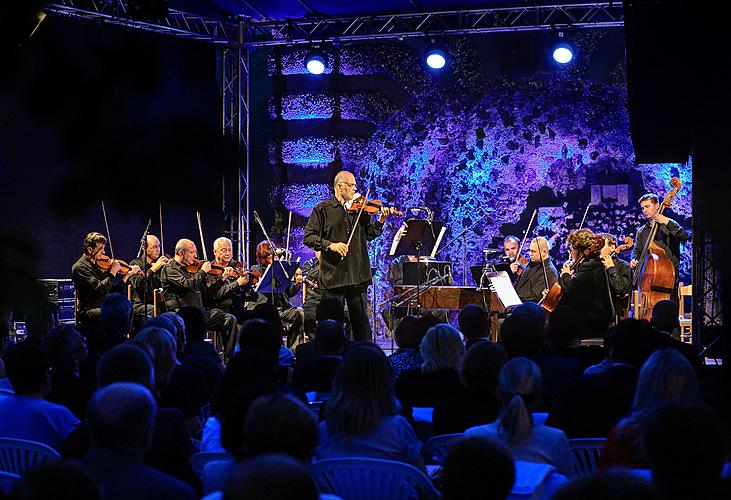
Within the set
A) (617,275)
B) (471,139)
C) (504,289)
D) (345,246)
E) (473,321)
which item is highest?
(471,139)

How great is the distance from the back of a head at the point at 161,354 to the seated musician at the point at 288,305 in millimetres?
6279

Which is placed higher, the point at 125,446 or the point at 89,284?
the point at 89,284

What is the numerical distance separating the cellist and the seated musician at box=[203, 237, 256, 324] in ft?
14.8

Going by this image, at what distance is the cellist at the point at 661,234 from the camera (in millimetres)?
10344

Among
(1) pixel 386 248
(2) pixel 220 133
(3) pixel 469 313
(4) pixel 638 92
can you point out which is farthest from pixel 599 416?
(1) pixel 386 248

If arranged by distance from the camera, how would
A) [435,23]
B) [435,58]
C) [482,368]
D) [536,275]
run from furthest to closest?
1. [435,23]
2. [435,58]
3. [536,275]
4. [482,368]

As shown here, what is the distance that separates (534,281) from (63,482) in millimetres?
9497

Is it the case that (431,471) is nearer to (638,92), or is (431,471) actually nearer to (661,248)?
A: (638,92)

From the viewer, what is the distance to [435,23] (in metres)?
14.1

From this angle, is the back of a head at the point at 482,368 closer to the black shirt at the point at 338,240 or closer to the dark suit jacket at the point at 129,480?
the dark suit jacket at the point at 129,480

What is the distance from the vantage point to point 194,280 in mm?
10320

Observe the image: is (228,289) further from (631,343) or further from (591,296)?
(631,343)

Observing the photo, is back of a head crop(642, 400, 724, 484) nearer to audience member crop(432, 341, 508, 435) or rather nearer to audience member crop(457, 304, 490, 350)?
audience member crop(432, 341, 508, 435)

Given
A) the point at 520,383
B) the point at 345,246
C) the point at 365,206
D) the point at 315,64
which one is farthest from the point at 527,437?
the point at 315,64
